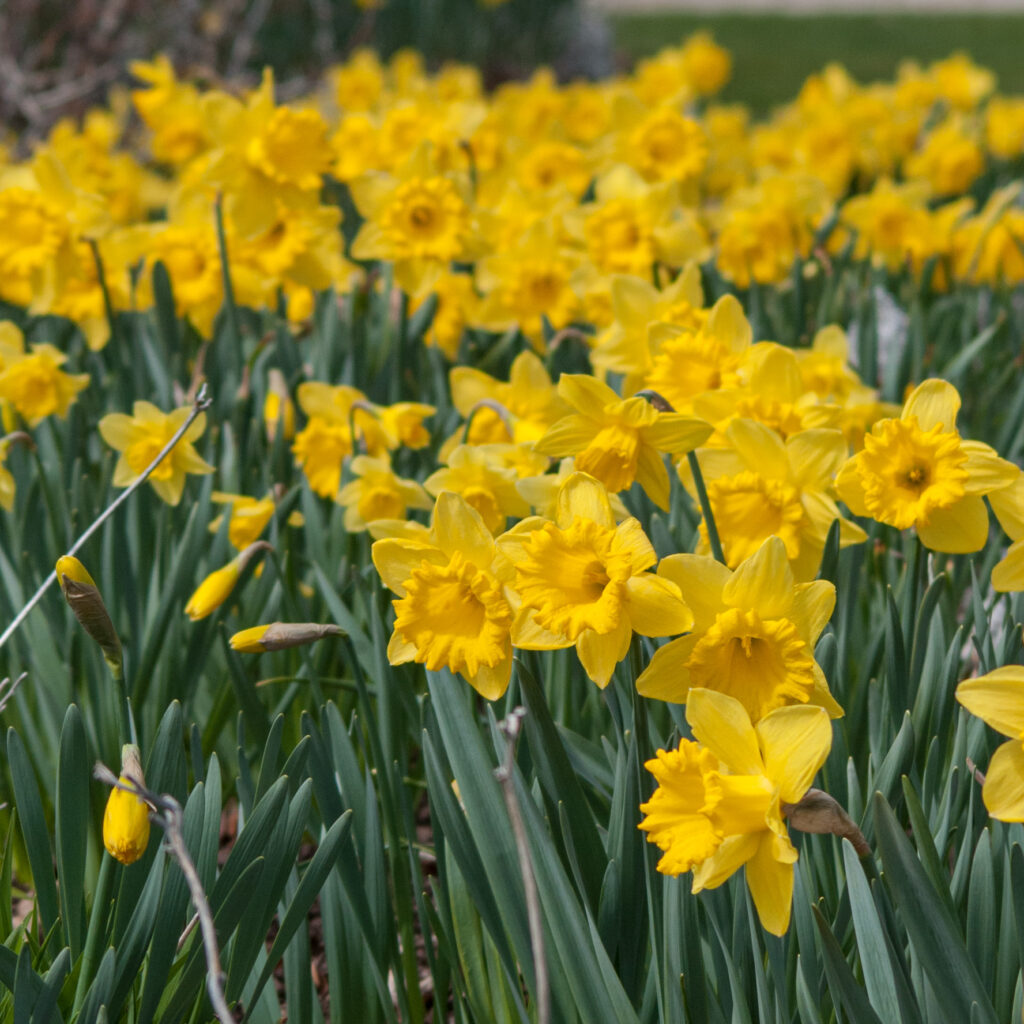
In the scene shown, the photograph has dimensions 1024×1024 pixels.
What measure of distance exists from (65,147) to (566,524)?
2362 mm

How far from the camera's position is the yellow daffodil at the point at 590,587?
3.14 ft

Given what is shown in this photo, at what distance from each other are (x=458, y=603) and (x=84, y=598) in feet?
1.10

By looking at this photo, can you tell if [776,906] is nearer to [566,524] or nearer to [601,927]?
[601,927]

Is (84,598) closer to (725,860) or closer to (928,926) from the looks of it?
(725,860)

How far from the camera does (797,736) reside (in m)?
0.86

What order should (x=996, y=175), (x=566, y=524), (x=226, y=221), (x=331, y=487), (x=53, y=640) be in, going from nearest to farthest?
(x=566, y=524) < (x=53, y=640) < (x=331, y=487) < (x=226, y=221) < (x=996, y=175)

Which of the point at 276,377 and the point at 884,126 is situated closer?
the point at 276,377

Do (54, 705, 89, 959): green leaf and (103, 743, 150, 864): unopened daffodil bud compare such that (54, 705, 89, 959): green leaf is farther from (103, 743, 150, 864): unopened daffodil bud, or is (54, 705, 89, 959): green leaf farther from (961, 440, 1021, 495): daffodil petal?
(961, 440, 1021, 495): daffodil petal

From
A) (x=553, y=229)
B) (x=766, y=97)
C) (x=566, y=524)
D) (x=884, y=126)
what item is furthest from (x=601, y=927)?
(x=766, y=97)

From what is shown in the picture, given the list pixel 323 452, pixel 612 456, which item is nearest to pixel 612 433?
pixel 612 456

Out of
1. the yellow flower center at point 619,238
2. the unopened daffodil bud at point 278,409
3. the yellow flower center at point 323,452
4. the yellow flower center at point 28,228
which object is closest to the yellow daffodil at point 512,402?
the yellow flower center at point 323,452

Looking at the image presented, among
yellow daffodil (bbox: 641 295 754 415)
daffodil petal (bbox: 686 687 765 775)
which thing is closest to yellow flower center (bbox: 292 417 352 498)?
yellow daffodil (bbox: 641 295 754 415)

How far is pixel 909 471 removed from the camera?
1.10 m

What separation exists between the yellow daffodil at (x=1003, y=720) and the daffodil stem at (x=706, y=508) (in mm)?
349
